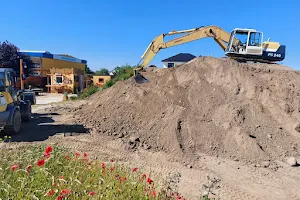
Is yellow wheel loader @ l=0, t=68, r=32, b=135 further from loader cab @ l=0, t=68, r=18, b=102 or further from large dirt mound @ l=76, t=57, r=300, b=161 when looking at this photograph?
large dirt mound @ l=76, t=57, r=300, b=161

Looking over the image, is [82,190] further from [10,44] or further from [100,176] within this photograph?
[10,44]

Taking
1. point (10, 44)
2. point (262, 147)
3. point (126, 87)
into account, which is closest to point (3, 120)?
point (126, 87)

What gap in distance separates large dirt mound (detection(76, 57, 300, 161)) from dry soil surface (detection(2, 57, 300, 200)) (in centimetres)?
3

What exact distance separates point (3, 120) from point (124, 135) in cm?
361

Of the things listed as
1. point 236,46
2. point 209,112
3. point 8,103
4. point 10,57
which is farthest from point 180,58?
point 8,103

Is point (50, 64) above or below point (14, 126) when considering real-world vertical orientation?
above

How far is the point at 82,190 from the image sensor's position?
2959 mm

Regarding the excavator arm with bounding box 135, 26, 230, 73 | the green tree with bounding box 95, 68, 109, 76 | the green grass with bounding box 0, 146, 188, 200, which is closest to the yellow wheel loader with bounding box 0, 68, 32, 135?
the green grass with bounding box 0, 146, 188, 200

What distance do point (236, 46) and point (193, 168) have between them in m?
9.84

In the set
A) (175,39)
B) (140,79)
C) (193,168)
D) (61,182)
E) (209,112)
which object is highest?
(175,39)

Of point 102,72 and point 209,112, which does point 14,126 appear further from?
point 102,72

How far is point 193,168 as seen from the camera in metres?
6.48

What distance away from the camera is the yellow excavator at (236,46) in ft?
45.4

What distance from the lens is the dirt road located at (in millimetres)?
5312
